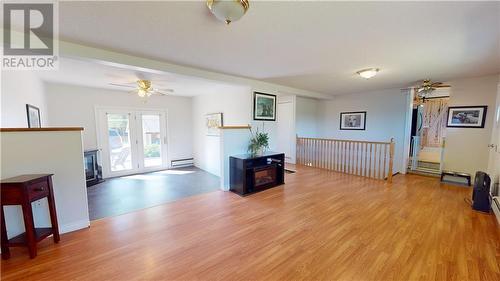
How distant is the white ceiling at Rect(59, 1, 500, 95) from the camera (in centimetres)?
163

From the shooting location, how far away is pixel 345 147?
16.9 ft

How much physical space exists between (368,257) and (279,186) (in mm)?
2303

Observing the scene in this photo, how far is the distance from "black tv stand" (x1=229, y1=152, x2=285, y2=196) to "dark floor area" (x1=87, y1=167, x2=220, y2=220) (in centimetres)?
67

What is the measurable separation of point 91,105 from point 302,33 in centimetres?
549

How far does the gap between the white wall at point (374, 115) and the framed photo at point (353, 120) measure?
0.10m

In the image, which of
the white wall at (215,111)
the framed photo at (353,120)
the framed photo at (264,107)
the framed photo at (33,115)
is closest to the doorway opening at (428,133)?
the framed photo at (353,120)

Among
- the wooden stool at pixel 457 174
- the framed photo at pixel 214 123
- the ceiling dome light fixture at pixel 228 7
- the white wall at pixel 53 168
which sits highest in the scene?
the ceiling dome light fixture at pixel 228 7

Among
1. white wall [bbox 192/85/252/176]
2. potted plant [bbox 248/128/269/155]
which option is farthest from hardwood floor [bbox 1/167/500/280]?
white wall [bbox 192/85/252/176]

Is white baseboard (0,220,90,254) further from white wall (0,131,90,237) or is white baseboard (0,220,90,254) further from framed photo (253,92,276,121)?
framed photo (253,92,276,121)

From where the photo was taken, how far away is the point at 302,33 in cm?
204

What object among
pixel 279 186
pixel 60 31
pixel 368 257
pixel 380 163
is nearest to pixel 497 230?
pixel 368 257

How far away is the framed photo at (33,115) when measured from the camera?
3033 mm

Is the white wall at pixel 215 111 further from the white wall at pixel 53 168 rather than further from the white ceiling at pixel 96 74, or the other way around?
the white wall at pixel 53 168

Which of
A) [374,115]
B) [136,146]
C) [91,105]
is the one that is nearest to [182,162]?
[136,146]
